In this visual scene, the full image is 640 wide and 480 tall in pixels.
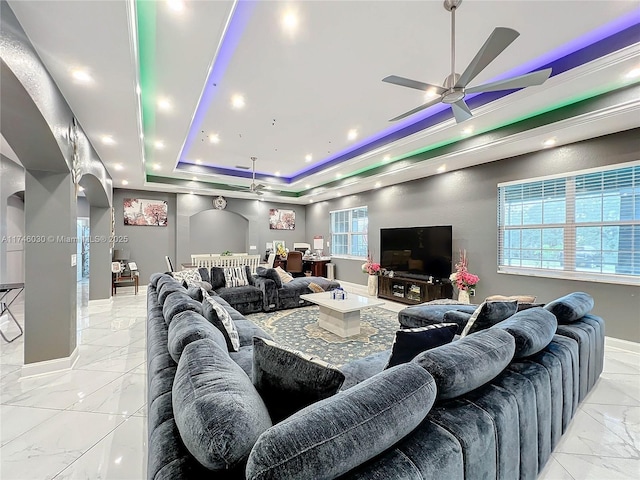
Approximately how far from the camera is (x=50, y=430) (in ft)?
6.83

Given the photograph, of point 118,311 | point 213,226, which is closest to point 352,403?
point 118,311

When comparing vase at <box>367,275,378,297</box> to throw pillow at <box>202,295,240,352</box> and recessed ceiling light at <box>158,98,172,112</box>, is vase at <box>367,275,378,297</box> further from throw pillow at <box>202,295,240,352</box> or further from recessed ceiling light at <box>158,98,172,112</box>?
recessed ceiling light at <box>158,98,172,112</box>

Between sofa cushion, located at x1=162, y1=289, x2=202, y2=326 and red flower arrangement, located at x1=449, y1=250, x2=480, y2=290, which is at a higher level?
sofa cushion, located at x1=162, y1=289, x2=202, y2=326

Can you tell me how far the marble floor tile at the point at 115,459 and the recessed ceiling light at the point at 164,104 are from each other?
3263mm

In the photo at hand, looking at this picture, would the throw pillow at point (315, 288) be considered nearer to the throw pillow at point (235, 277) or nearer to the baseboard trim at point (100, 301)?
the throw pillow at point (235, 277)

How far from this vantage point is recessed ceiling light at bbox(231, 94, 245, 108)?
12.2 ft

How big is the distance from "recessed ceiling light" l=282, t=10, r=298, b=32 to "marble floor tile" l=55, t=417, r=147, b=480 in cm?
340

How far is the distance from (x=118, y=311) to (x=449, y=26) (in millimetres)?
6464

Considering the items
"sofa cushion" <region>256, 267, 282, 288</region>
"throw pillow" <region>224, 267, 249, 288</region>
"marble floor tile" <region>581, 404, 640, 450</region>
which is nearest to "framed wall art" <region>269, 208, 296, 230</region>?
"throw pillow" <region>224, 267, 249, 288</region>

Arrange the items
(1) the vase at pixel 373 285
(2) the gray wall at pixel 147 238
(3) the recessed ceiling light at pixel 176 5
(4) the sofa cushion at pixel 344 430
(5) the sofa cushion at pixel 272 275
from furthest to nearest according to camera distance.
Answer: (2) the gray wall at pixel 147 238
(1) the vase at pixel 373 285
(5) the sofa cushion at pixel 272 275
(3) the recessed ceiling light at pixel 176 5
(4) the sofa cushion at pixel 344 430

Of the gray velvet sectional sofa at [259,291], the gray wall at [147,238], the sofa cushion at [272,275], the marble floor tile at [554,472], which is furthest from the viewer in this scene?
the gray wall at [147,238]

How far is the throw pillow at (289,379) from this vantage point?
1080 millimetres

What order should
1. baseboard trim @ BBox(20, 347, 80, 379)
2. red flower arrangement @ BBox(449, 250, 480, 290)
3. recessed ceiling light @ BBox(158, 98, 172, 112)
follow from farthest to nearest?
1. red flower arrangement @ BBox(449, 250, 480, 290)
2. recessed ceiling light @ BBox(158, 98, 172, 112)
3. baseboard trim @ BBox(20, 347, 80, 379)

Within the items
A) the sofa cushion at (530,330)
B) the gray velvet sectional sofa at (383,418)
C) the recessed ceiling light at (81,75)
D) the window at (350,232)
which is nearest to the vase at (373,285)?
the window at (350,232)
